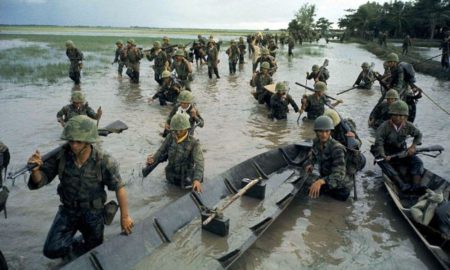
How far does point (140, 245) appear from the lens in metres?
5.16

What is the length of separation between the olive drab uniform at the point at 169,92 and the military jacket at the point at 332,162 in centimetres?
750

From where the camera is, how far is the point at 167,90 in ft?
47.5

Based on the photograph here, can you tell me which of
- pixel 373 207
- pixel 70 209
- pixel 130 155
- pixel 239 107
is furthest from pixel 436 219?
pixel 239 107

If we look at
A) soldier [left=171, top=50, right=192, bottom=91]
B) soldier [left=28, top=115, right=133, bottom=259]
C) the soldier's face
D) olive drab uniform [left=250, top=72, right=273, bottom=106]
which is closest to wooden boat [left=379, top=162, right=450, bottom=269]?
the soldier's face

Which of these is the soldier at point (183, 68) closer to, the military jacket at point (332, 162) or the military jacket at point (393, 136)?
the military jacket at point (393, 136)

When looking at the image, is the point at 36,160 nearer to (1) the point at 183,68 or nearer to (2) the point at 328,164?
(2) the point at 328,164

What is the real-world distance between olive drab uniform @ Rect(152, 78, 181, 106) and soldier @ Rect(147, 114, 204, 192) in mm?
6418

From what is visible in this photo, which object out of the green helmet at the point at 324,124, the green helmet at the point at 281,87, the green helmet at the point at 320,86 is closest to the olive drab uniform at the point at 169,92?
the green helmet at the point at 281,87

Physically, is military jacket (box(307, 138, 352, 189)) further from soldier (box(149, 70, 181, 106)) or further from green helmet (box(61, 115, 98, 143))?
soldier (box(149, 70, 181, 106))

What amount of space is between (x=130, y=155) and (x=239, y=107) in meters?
6.55

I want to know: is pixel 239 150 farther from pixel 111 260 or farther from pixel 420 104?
pixel 420 104

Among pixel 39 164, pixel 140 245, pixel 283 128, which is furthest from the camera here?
pixel 283 128

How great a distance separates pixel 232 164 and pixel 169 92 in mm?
5866

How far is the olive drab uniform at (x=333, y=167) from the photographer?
281 inches
